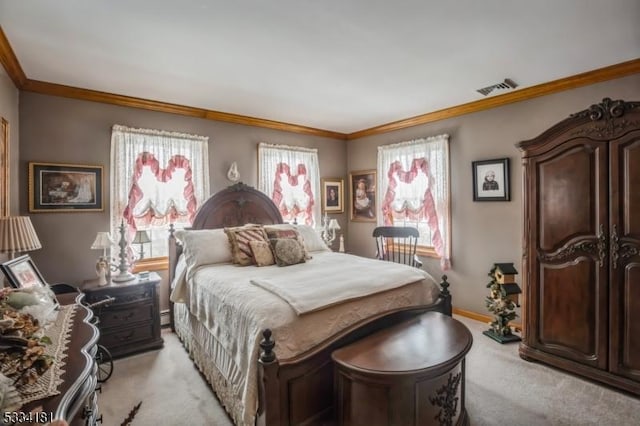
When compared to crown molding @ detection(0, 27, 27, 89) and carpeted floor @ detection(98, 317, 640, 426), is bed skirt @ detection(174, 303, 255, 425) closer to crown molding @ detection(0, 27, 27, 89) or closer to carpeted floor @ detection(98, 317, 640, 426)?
carpeted floor @ detection(98, 317, 640, 426)

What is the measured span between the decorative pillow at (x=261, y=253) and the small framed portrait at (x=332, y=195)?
2.19 metres

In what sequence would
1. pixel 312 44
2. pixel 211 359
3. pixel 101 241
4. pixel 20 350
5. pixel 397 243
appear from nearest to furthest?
pixel 20 350 → pixel 312 44 → pixel 211 359 → pixel 101 241 → pixel 397 243

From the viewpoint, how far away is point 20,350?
1.07 m

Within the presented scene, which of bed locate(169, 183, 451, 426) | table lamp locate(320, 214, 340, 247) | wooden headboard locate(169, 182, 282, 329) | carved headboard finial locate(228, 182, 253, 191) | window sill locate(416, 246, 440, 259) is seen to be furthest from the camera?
table lamp locate(320, 214, 340, 247)

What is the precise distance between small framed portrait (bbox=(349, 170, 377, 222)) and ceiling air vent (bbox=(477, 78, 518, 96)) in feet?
6.85

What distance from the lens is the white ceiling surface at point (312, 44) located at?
6.45 ft

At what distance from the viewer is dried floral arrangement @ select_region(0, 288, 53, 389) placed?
103cm

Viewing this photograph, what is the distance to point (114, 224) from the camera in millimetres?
3516

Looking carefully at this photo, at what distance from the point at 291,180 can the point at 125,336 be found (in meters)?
2.88

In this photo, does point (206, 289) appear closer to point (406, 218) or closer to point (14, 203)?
point (14, 203)

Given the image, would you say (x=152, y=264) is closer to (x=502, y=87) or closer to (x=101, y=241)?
(x=101, y=241)

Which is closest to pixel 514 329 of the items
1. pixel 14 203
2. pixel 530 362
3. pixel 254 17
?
pixel 530 362

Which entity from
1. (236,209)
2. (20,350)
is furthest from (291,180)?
(20,350)

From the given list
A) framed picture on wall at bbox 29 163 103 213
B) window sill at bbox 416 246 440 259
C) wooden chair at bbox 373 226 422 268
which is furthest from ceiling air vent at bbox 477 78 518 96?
framed picture on wall at bbox 29 163 103 213
